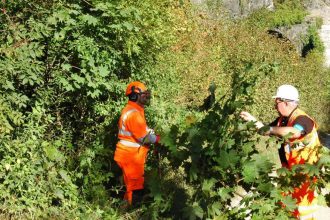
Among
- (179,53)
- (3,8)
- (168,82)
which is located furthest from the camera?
(179,53)

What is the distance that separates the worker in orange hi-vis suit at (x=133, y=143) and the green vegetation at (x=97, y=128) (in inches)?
10.2

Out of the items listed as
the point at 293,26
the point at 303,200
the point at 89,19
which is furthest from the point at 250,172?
the point at 293,26

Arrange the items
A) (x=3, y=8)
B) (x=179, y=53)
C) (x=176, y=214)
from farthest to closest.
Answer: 1. (x=179, y=53)
2. (x=176, y=214)
3. (x=3, y=8)

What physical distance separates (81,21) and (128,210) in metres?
2.59

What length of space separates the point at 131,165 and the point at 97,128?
3.40ft

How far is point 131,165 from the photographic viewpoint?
5754 mm

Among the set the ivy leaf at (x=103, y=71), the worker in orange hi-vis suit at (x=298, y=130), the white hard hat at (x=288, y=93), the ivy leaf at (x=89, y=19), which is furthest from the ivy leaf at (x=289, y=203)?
the ivy leaf at (x=89, y=19)

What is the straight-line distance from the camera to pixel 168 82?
9.91 meters

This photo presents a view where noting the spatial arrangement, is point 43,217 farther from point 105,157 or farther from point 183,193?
point 183,193

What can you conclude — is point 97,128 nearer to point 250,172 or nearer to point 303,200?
point 303,200

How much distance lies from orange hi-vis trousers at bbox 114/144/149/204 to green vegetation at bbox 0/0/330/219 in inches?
9.7

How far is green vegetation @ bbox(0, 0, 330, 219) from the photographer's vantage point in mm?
3779

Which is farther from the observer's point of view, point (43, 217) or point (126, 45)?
point (126, 45)

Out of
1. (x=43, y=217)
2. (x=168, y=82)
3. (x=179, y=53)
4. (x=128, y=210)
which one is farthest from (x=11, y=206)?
(x=179, y=53)
